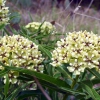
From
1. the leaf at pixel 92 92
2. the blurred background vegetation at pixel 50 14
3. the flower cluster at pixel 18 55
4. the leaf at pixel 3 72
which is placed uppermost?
the flower cluster at pixel 18 55

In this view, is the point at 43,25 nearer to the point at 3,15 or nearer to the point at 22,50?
the point at 3,15

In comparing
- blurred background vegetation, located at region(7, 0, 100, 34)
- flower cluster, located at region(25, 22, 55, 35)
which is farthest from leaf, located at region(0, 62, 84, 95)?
blurred background vegetation, located at region(7, 0, 100, 34)

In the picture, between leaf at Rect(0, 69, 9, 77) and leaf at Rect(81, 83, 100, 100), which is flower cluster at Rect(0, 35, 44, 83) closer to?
leaf at Rect(0, 69, 9, 77)

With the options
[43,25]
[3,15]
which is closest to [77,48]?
[3,15]

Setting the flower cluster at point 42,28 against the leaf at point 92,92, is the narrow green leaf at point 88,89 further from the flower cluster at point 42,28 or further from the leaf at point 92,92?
the flower cluster at point 42,28

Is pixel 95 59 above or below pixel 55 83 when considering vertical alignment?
above

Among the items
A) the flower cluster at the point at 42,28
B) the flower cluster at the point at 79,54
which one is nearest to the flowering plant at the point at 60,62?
the flower cluster at the point at 79,54
